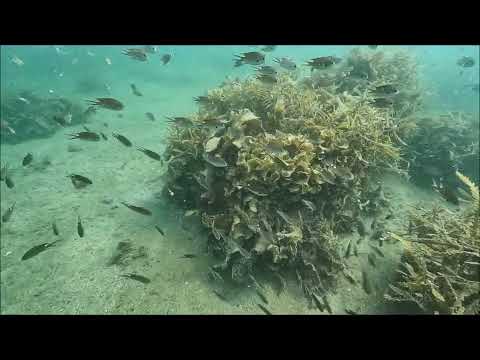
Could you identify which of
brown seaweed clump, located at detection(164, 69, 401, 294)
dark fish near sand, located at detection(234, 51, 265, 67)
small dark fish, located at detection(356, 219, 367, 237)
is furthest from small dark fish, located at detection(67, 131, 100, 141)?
small dark fish, located at detection(356, 219, 367, 237)

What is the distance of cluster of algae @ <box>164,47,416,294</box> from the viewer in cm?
492

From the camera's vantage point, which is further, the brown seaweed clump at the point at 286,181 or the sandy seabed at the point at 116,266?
the brown seaweed clump at the point at 286,181

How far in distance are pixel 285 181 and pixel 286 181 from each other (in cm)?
2

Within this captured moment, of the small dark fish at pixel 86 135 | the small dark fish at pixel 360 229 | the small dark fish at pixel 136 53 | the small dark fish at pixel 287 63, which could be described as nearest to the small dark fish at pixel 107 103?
the small dark fish at pixel 86 135

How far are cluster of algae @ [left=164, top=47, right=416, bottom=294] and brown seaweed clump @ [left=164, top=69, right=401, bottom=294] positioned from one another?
2 centimetres

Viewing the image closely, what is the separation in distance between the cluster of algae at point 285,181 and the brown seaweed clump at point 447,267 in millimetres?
1160

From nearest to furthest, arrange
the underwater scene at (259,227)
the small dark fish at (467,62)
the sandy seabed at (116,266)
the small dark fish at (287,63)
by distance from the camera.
A: the underwater scene at (259,227) → the sandy seabed at (116,266) → the small dark fish at (287,63) → the small dark fish at (467,62)

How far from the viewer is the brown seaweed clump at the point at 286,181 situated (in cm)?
492

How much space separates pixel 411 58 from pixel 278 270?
985 centimetres

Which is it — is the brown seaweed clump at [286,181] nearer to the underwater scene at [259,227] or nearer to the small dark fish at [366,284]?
the underwater scene at [259,227]

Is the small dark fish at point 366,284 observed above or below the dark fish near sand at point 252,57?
below

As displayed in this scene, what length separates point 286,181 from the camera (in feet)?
16.3

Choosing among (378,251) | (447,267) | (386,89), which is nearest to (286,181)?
(378,251)
